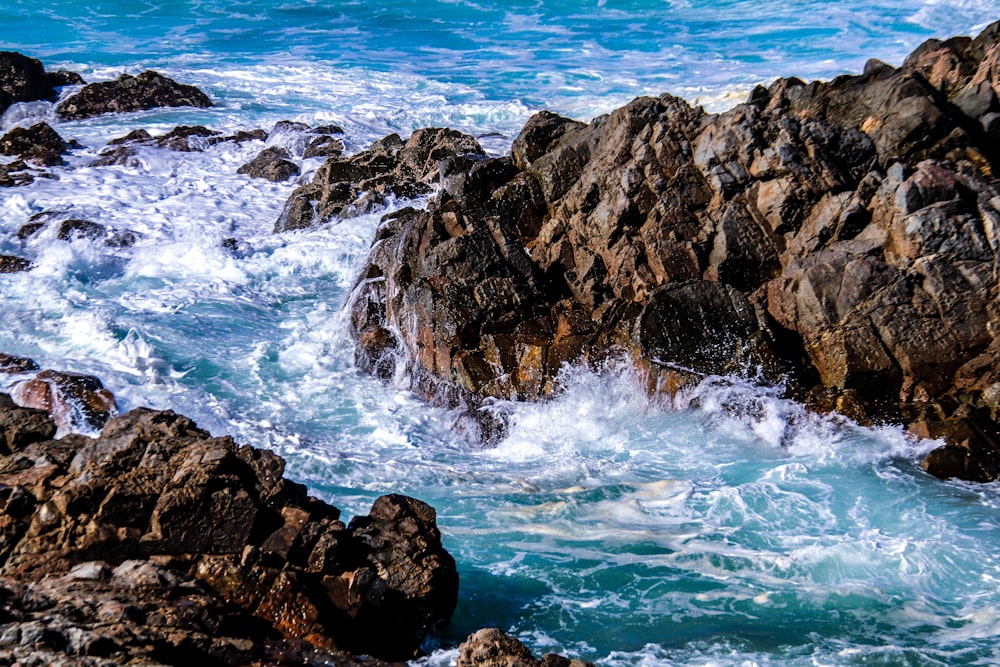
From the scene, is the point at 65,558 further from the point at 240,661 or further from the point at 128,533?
the point at 240,661

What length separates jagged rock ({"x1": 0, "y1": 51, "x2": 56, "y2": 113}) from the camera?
25109 millimetres

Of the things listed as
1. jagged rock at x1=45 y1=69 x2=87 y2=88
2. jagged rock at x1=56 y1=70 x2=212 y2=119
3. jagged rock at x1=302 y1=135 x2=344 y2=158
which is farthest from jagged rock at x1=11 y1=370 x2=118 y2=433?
jagged rock at x1=45 y1=69 x2=87 y2=88

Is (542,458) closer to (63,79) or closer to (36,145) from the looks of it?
(36,145)

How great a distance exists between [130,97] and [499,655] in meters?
26.7

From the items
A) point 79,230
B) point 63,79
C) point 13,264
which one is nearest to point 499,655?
point 13,264

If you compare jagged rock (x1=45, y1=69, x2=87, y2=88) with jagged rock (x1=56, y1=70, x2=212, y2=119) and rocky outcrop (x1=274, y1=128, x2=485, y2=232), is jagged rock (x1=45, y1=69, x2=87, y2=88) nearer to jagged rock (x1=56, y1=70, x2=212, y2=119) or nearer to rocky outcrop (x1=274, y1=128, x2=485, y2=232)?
jagged rock (x1=56, y1=70, x2=212, y2=119)

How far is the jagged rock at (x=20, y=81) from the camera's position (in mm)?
25109

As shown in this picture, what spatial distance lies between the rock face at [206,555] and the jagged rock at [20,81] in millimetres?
22788

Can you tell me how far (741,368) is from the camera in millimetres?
9844

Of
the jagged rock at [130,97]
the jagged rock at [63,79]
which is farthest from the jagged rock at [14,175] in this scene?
the jagged rock at [63,79]

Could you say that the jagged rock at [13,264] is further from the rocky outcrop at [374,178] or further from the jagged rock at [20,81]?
the jagged rock at [20,81]

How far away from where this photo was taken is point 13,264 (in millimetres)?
15188

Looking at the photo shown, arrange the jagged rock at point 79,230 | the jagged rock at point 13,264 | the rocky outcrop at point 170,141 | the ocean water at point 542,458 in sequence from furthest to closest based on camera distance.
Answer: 1. the rocky outcrop at point 170,141
2. the jagged rock at point 79,230
3. the jagged rock at point 13,264
4. the ocean water at point 542,458

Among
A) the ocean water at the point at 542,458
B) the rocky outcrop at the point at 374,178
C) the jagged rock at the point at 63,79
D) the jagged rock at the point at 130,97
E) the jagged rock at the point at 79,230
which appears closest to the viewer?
the ocean water at the point at 542,458
